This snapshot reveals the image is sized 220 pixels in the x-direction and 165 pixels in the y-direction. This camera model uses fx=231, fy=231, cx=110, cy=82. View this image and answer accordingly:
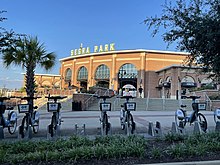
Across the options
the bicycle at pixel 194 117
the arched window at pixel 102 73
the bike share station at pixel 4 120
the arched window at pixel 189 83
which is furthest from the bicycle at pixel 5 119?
the arched window at pixel 102 73

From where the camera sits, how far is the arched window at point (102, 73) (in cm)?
6581

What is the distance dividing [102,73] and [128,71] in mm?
8099

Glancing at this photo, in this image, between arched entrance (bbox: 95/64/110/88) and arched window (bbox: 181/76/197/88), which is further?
arched entrance (bbox: 95/64/110/88)

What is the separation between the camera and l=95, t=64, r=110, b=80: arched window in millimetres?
65812

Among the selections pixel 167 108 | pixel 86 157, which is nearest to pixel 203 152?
pixel 86 157

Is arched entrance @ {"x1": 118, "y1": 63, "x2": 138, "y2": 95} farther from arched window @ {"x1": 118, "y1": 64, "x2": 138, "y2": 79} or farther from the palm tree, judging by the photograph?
the palm tree

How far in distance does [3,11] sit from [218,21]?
5.84m

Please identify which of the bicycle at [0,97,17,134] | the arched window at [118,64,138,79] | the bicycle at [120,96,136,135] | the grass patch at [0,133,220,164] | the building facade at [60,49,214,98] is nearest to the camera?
the grass patch at [0,133,220,164]

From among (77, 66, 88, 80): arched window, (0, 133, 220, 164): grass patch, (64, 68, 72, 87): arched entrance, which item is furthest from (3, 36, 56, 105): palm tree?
(64, 68, 72, 87): arched entrance

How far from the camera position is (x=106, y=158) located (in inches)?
178

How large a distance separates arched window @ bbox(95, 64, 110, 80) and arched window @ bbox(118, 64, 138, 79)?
12.9ft

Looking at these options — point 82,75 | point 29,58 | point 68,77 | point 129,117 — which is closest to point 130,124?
point 129,117

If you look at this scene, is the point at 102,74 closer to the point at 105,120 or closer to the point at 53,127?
the point at 105,120

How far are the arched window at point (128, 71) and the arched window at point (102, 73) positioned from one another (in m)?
3.94
